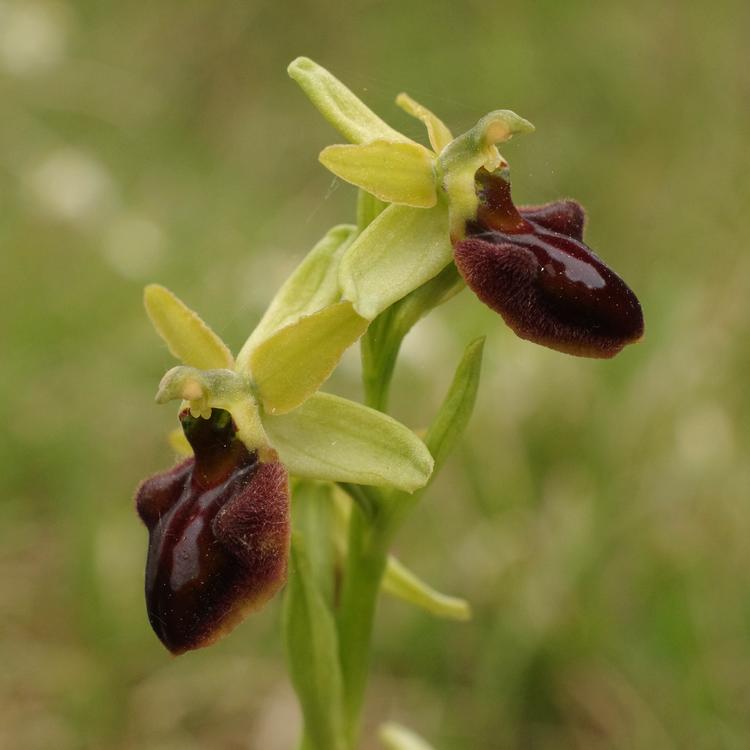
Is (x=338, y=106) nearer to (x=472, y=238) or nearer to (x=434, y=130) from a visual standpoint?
(x=434, y=130)

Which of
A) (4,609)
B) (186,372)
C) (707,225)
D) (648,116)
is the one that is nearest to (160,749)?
(4,609)

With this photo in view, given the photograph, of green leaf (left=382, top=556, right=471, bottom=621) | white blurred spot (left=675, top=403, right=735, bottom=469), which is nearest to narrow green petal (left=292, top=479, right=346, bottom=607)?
green leaf (left=382, top=556, right=471, bottom=621)

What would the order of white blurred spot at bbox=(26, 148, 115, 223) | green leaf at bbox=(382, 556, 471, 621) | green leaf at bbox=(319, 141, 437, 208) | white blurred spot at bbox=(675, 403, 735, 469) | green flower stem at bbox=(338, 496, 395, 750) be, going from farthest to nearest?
white blurred spot at bbox=(26, 148, 115, 223) → white blurred spot at bbox=(675, 403, 735, 469) → green leaf at bbox=(382, 556, 471, 621) → green flower stem at bbox=(338, 496, 395, 750) → green leaf at bbox=(319, 141, 437, 208)

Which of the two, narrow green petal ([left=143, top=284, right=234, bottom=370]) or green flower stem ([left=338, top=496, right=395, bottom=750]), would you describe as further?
green flower stem ([left=338, top=496, right=395, bottom=750])

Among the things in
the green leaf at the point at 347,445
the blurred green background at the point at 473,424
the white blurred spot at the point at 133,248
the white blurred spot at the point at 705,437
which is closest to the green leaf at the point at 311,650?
the green leaf at the point at 347,445

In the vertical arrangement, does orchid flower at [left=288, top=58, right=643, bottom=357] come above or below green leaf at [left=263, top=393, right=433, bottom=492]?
above

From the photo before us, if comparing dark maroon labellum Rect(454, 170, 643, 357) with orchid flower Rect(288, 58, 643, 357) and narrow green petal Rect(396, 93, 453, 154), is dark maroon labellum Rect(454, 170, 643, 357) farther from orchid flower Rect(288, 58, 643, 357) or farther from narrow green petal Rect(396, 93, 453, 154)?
narrow green petal Rect(396, 93, 453, 154)
